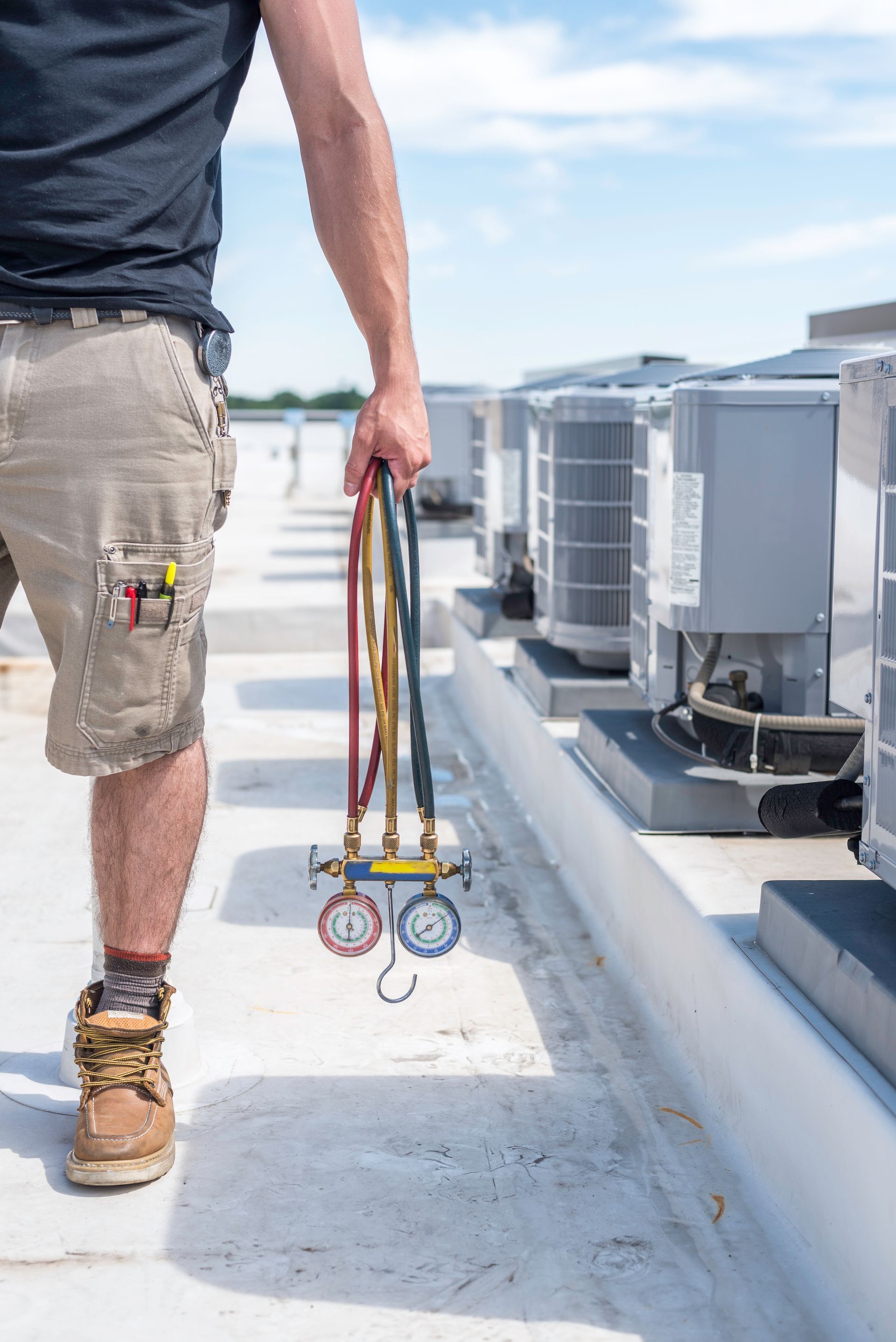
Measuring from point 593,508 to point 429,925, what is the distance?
5.97ft

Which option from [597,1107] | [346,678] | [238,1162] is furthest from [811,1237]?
[346,678]

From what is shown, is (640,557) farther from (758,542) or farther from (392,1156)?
(392,1156)

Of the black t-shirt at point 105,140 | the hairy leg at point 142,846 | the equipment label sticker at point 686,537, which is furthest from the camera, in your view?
the equipment label sticker at point 686,537

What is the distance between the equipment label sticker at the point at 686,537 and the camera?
2463mm

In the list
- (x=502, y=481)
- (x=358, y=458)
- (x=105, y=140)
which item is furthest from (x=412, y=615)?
(x=502, y=481)

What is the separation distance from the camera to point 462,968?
2.48 m

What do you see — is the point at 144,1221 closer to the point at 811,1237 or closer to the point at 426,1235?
the point at 426,1235

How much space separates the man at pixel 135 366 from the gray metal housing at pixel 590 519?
1.71 m

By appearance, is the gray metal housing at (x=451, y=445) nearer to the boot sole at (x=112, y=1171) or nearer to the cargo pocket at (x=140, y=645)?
the cargo pocket at (x=140, y=645)

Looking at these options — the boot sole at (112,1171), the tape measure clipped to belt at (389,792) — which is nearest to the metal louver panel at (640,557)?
the tape measure clipped to belt at (389,792)

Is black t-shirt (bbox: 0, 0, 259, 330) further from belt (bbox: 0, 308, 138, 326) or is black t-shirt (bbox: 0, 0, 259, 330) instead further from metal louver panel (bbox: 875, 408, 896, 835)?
metal louver panel (bbox: 875, 408, 896, 835)

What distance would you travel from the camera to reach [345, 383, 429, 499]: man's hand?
5.65 ft

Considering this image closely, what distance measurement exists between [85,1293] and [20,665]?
4.35m

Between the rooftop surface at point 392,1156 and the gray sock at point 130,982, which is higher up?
the gray sock at point 130,982
